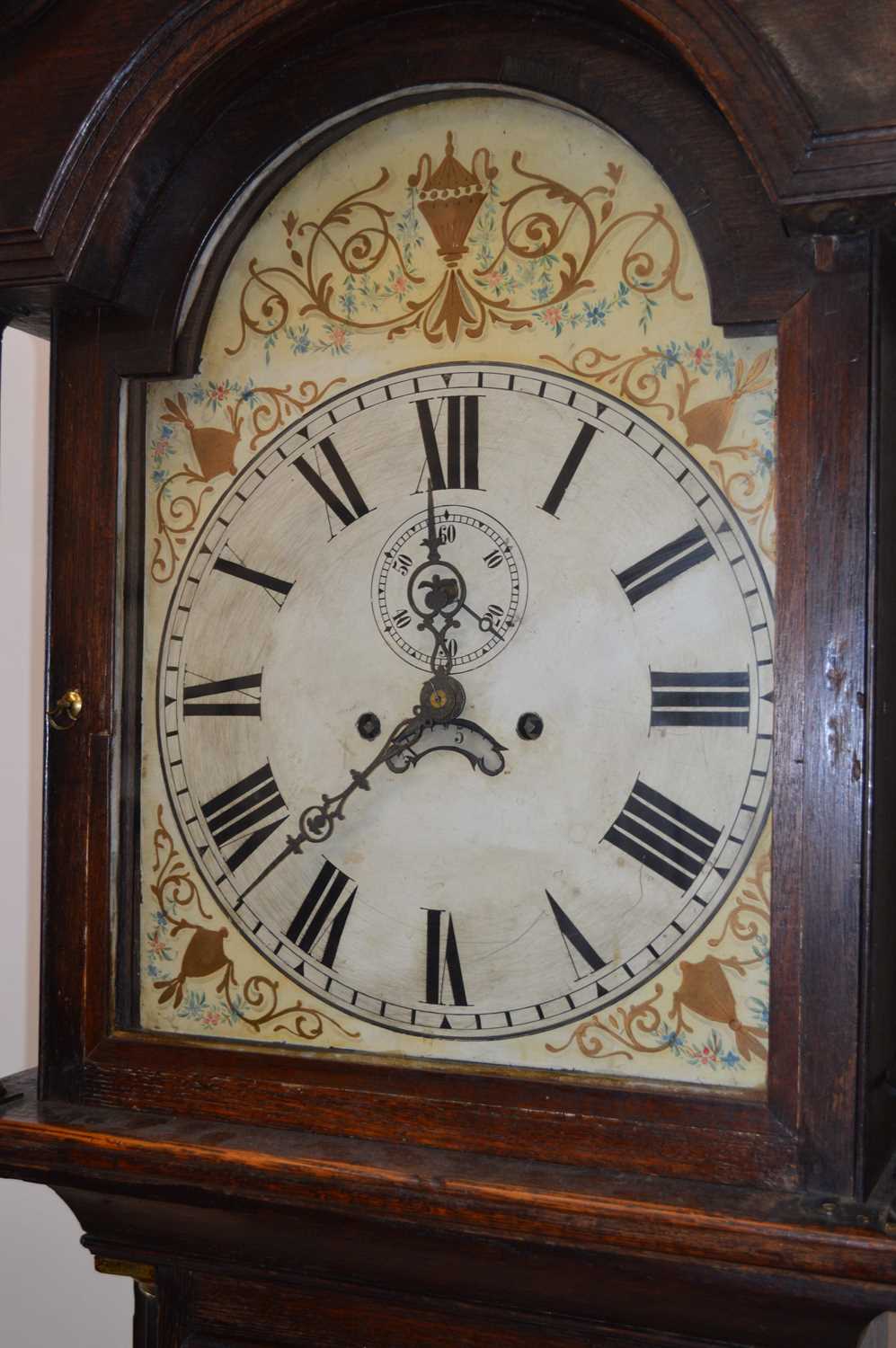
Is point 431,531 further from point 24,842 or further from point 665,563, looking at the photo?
point 24,842

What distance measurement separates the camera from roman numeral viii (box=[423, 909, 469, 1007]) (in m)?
1.34

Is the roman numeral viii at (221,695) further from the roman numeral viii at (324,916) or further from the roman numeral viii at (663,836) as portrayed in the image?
the roman numeral viii at (663,836)

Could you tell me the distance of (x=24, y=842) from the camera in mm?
2100

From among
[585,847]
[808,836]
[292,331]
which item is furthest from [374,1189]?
[292,331]

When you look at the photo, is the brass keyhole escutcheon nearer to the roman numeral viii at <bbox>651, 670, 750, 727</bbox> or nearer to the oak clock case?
the oak clock case

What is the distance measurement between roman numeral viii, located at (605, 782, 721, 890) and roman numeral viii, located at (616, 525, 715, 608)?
169mm

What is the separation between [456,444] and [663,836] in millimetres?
399

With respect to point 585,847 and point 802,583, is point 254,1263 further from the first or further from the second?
point 802,583

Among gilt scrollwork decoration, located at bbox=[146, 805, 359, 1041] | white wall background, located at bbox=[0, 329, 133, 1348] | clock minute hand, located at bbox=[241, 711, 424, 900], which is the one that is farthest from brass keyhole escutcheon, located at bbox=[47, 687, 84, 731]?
white wall background, located at bbox=[0, 329, 133, 1348]

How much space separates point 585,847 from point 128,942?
0.47m

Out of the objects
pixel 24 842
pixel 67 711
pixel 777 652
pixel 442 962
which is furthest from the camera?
pixel 24 842

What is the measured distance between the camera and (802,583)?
1.21m

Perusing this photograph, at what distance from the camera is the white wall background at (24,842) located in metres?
2.07

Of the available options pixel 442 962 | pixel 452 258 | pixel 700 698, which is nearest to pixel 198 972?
pixel 442 962
